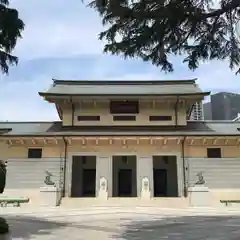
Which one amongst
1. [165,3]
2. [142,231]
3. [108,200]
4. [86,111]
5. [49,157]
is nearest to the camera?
[165,3]

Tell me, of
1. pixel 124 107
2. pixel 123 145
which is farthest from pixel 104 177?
pixel 124 107

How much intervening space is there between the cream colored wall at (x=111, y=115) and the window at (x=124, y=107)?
339mm

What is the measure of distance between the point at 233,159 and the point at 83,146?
9580 millimetres

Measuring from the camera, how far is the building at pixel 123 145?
2208cm

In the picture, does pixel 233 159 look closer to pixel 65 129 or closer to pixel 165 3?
pixel 65 129

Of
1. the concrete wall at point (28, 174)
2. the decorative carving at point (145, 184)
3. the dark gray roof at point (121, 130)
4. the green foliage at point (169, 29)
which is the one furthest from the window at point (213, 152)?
the green foliage at point (169, 29)

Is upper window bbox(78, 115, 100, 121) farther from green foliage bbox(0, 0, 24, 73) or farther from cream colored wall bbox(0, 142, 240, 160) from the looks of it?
green foliage bbox(0, 0, 24, 73)

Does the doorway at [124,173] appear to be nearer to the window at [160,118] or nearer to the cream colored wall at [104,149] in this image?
the cream colored wall at [104,149]

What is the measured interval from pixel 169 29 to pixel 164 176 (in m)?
20.3

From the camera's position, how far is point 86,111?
80.2 feet

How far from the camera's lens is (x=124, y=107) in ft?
80.4

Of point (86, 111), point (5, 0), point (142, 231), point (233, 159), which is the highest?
point (86, 111)

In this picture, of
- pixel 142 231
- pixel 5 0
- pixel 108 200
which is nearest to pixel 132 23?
pixel 5 0

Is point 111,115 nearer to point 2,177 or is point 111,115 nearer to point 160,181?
point 160,181
